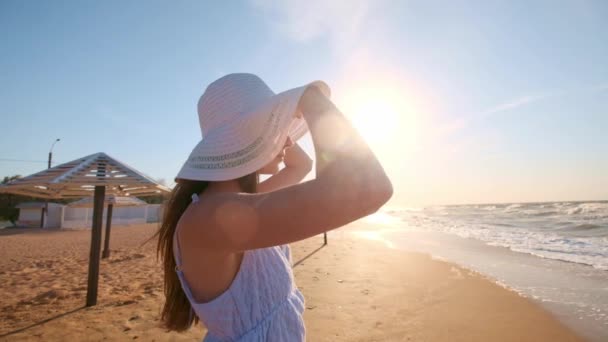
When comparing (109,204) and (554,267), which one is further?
(109,204)

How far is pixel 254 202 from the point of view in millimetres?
850

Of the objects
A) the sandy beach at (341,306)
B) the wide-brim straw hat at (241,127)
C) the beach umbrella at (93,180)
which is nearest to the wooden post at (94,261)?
the beach umbrella at (93,180)

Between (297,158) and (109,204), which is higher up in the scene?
(297,158)

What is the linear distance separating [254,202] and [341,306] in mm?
5463

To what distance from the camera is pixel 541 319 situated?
16.6 ft

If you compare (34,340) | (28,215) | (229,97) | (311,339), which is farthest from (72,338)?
(28,215)

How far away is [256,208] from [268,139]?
214 mm

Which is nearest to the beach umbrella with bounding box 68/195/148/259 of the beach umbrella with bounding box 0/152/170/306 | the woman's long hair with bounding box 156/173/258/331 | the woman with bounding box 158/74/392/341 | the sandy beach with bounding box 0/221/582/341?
the sandy beach with bounding box 0/221/582/341

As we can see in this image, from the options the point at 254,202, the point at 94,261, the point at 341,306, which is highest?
the point at 254,202

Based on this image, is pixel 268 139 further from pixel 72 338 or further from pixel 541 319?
pixel 541 319

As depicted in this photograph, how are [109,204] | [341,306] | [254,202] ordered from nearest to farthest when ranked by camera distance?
[254,202] < [341,306] < [109,204]

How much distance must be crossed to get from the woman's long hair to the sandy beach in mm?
3429

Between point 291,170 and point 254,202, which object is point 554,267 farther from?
point 254,202

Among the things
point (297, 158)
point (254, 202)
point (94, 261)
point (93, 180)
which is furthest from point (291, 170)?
point (94, 261)
